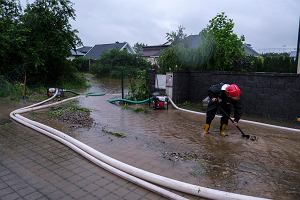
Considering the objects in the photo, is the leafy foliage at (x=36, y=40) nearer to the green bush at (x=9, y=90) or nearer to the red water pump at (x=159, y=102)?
the green bush at (x=9, y=90)

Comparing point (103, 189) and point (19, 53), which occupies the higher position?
point (19, 53)

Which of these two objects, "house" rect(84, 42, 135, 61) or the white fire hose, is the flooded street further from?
"house" rect(84, 42, 135, 61)

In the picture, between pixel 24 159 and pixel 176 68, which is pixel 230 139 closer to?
pixel 24 159

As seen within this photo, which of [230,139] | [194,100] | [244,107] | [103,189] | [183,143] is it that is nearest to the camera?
[103,189]

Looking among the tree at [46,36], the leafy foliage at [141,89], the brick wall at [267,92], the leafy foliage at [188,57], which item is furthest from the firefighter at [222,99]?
the tree at [46,36]

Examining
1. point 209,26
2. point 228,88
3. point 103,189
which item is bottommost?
point 103,189

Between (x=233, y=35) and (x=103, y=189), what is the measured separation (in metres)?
10.7

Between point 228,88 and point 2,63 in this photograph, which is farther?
point 2,63

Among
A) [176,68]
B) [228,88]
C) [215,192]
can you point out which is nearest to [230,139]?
[228,88]

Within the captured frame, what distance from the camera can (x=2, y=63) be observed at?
14.6 m

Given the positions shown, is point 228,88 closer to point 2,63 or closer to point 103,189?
point 103,189

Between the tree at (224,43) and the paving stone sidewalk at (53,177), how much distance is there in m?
8.23

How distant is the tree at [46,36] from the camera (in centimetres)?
1524

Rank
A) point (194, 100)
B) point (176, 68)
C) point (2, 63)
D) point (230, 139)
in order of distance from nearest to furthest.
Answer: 1. point (230, 139)
2. point (194, 100)
3. point (176, 68)
4. point (2, 63)
